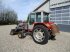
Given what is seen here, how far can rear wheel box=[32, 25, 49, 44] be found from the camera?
8.94 m

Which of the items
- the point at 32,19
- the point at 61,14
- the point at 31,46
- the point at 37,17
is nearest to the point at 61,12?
the point at 61,14

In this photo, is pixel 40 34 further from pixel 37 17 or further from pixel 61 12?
pixel 61 12

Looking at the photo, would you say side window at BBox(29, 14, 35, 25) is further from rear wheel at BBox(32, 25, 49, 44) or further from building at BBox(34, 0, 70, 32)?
building at BBox(34, 0, 70, 32)

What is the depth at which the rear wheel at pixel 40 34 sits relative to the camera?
8938 mm

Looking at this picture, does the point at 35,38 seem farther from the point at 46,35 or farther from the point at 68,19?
the point at 68,19

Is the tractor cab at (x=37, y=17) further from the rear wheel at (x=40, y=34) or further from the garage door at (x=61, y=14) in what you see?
the garage door at (x=61, y=14)

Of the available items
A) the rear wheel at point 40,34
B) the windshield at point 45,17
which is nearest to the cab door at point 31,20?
the windshield at point 45,17

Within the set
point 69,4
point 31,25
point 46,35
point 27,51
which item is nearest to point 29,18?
point 31,25

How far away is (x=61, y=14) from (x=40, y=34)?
9483mm

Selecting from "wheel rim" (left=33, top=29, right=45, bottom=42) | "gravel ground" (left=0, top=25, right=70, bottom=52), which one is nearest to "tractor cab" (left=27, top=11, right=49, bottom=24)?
"wheel rim" (left=33, top=29, right=45, bottom=42)

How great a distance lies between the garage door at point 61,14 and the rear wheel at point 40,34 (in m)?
8.56

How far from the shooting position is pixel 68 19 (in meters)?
17.1

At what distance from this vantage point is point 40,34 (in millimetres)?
9414

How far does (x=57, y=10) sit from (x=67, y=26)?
2.82 metres
